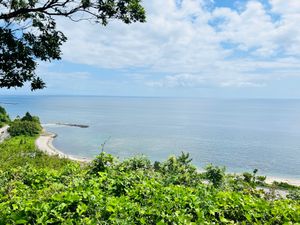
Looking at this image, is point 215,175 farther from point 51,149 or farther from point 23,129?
point 23,129

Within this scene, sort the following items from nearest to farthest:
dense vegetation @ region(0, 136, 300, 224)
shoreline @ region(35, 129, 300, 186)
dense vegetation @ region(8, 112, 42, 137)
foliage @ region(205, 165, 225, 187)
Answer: dense vegetation @ region(0, 136, 300, 224) < foliage @ region(205, 165, 225, 187) < shoreline @ region(35, 129, 300, 186) < dense vegetation @ region(8, 112, 42, 137)

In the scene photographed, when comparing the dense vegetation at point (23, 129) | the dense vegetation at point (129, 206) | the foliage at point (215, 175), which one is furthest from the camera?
the dense vegetation at point (23, 129)

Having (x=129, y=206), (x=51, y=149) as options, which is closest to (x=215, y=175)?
(x=129, y=206)

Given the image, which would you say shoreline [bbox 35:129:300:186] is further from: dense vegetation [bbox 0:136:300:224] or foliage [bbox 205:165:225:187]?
dense vegetation [bbox 0:136:300:224]

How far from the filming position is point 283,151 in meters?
65.8

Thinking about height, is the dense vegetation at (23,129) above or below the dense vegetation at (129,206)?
below

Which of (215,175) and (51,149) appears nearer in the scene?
(215,175)

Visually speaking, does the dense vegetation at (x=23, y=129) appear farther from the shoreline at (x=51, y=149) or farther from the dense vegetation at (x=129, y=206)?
the dense vegetation at (x=129, y=206)

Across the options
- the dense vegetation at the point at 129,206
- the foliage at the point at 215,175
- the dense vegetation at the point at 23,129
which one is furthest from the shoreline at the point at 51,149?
the dense vegetation at the point at 129,206

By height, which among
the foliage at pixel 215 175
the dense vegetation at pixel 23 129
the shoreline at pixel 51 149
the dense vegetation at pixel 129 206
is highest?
the dense vegetation at pixel 129 206

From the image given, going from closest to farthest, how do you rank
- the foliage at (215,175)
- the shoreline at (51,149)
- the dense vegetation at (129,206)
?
the dense vegetation at (129,206), the foliage at (215,175), the shoreline at (51,149)

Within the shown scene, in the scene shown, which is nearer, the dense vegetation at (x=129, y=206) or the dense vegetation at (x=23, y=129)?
the dense vegetation at (x=129, y=206)

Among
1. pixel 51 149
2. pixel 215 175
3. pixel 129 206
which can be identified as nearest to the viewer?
pixel 129 206

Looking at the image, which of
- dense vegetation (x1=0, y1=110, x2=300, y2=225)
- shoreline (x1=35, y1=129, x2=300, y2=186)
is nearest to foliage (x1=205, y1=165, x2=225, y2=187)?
dense vegetation (x1=0, y1=110, x2=300, y2=225)
